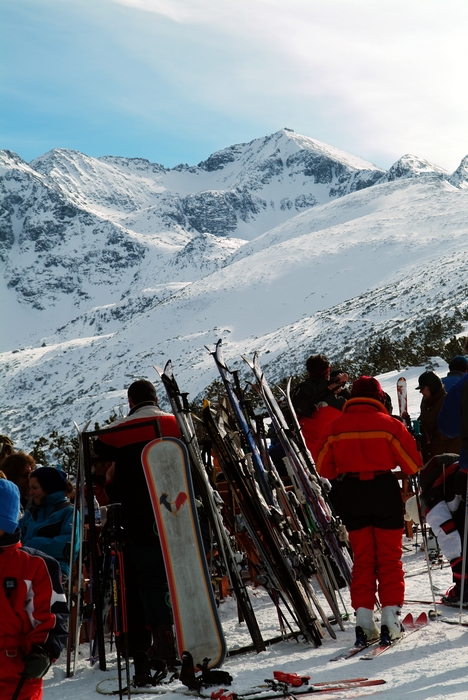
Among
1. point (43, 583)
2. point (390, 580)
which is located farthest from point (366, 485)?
point (43, 583)

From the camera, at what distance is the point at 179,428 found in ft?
14.3

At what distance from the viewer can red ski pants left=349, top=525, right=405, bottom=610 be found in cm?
427

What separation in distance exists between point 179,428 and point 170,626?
44.2 inches

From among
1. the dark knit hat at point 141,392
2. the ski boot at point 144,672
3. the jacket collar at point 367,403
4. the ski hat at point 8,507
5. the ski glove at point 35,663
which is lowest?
the ski boot at point 144,672

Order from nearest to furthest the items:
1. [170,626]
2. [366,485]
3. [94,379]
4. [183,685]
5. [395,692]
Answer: [395,692], [183,685], [170,626], [366,485], [94,379]

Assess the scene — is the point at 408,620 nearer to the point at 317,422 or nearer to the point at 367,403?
the point at 367,403

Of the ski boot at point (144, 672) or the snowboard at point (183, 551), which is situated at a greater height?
the snowboard at point (183, 551)

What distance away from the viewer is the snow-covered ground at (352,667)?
3369mm

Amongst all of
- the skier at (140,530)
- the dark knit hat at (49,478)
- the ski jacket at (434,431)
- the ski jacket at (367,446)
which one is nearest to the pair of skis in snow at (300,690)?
the skier at (140,530)

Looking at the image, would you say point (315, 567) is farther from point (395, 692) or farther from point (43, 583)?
point (43, 583)

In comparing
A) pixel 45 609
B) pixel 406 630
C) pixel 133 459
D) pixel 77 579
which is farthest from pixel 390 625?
pixel 45 609

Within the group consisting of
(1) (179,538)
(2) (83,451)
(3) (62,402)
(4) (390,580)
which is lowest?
(4) (390,580)

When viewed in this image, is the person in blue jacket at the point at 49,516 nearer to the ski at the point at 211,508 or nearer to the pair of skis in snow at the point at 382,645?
the ski at the point at 211,508

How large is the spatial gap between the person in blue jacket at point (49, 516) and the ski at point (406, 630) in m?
1.83
